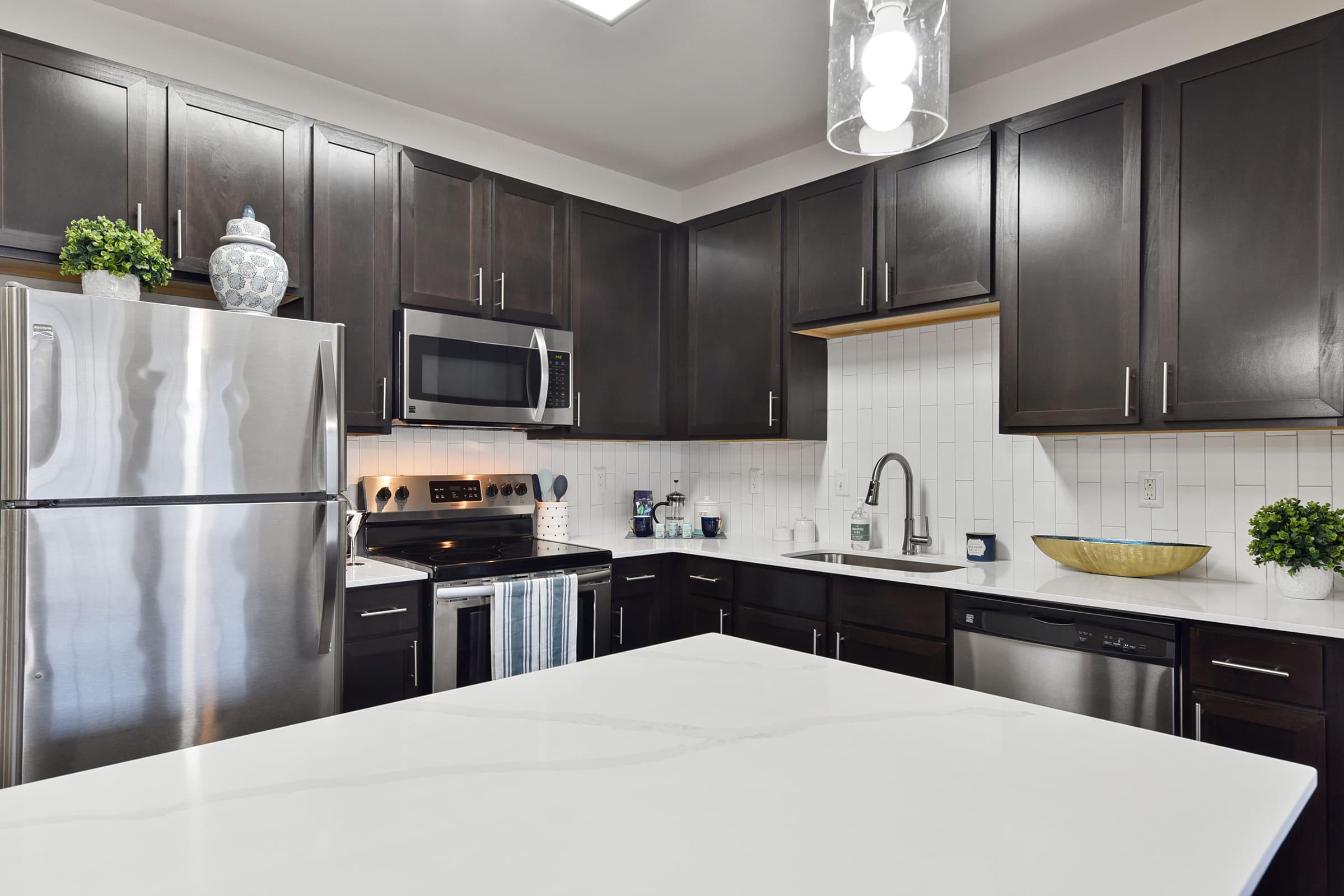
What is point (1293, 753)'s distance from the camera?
1.83 m

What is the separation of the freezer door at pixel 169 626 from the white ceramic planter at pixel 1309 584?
8.51 ft

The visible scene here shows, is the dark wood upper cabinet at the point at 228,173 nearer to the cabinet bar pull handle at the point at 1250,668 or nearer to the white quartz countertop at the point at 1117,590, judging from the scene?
the white quartz countertop at the point at 1117,590

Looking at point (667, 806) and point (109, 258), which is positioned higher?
point (109, 258)

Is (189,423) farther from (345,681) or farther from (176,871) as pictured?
Result: (176,871)

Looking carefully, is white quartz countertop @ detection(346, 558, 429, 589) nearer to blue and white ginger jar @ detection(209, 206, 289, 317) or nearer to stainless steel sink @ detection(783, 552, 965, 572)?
blue and white ginger jar @ detection(209, 206, 289, 317)

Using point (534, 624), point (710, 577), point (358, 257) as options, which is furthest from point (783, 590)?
point (358, 257)

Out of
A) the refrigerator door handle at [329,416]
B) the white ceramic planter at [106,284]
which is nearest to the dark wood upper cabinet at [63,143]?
the white ceramic planter at [106,284]

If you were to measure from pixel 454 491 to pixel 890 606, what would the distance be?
70.9 inches

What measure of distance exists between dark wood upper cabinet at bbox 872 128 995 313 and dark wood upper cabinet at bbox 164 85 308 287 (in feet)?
6.81

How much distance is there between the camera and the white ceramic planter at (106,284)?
6.62 ft

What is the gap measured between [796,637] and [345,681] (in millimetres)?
1556

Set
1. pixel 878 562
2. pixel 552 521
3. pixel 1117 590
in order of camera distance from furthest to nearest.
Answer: pixel 552 521
pixel 878 562
pixel 1117 590

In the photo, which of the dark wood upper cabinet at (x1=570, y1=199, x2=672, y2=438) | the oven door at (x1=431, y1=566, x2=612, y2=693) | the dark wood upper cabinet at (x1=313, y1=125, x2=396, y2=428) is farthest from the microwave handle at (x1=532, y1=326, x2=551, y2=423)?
the oven door at (x1=431, y1=566, x2=612, y2=693)

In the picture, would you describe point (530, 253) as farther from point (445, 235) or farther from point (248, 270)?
point (248, 270)
